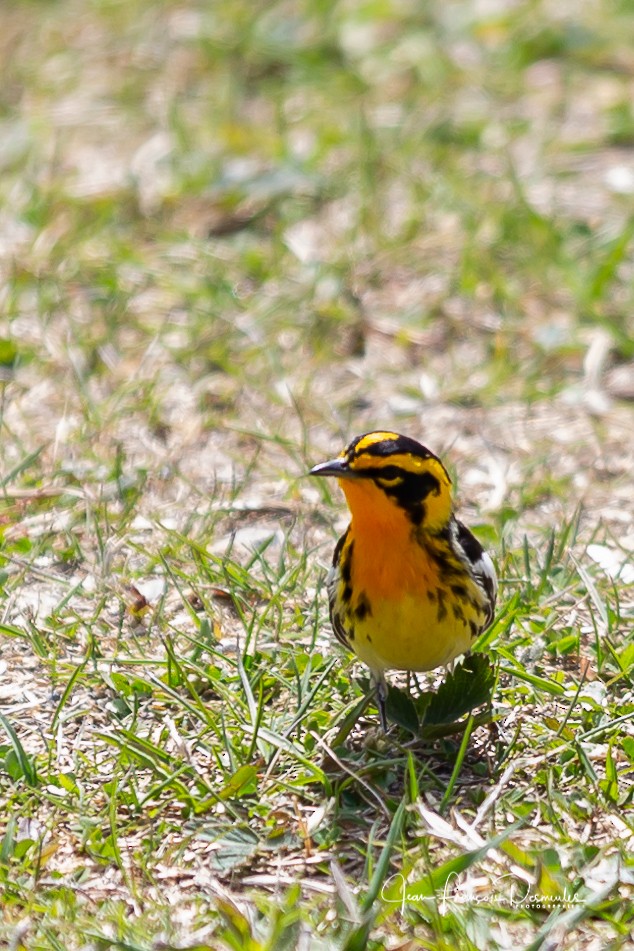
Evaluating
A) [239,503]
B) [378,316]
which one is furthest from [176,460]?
[378,316]

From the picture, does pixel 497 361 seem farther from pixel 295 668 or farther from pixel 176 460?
pixel 295 668

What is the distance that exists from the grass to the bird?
0.22 metres

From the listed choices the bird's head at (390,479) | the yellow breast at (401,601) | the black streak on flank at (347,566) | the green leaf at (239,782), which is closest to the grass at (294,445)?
the green leaf at (239,782)

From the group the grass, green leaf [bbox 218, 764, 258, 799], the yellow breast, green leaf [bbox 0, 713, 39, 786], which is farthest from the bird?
green leaf [bbox 0, 713, 39, 786]

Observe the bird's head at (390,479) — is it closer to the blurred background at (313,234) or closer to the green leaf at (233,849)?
the green leaf at (233,849)

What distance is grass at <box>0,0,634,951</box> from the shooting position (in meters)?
3.21

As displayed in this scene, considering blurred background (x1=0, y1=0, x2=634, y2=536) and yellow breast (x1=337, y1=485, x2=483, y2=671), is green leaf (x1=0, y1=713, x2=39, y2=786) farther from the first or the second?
blurred background (x1=0, y1=0, x2=634, y2=536)

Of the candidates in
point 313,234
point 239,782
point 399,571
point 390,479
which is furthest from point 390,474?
point 313,234

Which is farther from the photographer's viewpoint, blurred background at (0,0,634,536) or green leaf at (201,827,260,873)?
blurred background at (0,0,634,536)

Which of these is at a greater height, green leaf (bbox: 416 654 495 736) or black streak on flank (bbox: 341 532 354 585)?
black streak on flank (bbox: 341 532 354 585)

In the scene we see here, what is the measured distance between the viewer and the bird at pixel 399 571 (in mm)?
3430

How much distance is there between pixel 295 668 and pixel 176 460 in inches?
53.3

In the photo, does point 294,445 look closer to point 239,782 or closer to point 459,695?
point 459,695

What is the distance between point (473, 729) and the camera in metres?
3.62
